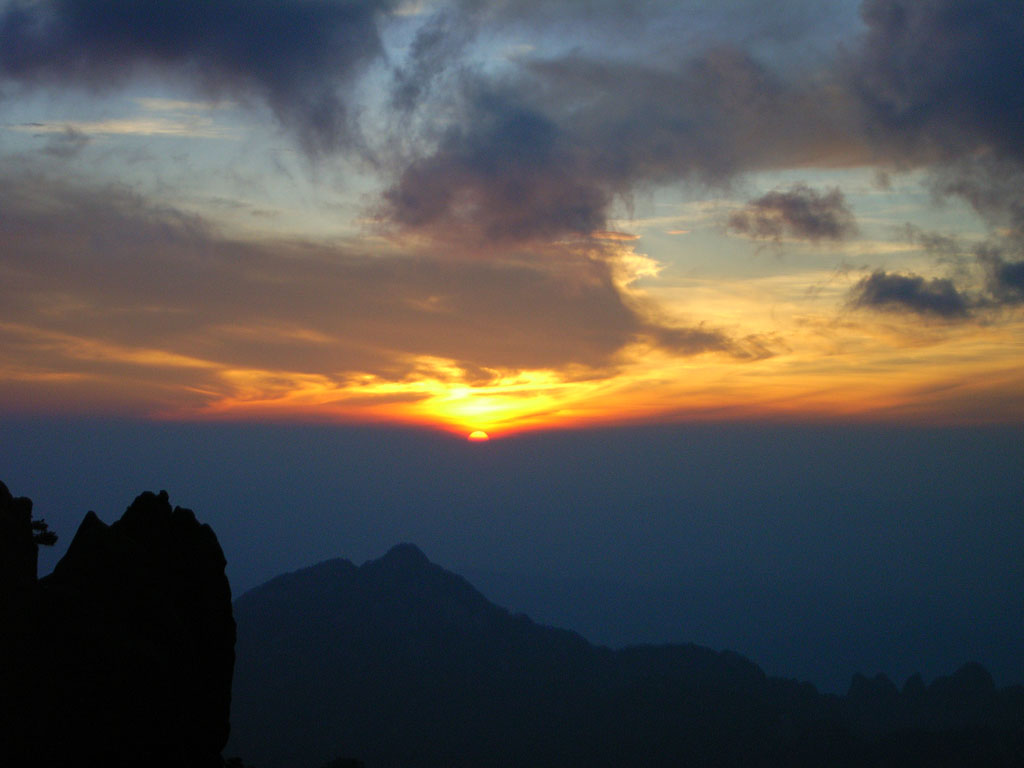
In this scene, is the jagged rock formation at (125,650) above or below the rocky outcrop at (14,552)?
below

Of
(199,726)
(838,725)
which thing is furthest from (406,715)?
(199,726)

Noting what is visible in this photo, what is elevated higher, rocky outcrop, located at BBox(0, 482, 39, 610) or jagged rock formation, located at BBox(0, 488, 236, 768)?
rocky outcrop, located at BBox(0, 482, 39, 610)

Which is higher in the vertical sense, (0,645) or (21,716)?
(0,645)

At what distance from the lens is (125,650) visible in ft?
108

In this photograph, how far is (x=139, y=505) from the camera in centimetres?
3759

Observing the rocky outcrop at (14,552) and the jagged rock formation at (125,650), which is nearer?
the jagged rock formation at (125,650)

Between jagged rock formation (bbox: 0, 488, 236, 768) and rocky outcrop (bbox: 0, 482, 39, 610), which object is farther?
rocky outcrop (bbox: 0, 482, 39, 610)

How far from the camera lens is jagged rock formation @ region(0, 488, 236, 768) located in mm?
31359

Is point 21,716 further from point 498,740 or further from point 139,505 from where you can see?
point 498,740

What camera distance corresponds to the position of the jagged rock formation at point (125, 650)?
31.4 m

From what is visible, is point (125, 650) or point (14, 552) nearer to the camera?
point (14, 552)

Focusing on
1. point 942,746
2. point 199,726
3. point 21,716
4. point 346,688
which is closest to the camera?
point 21,716

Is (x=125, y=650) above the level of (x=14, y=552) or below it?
below

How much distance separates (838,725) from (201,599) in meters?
203
